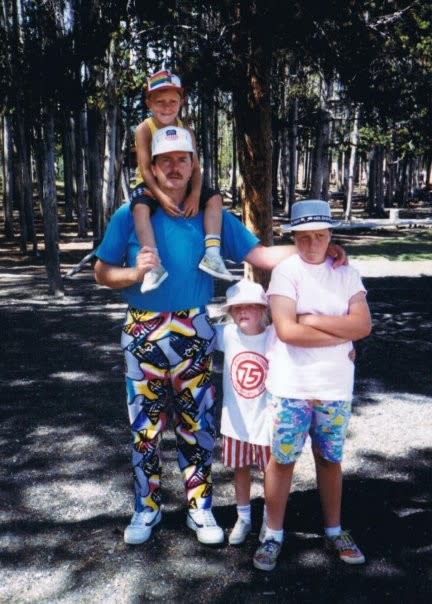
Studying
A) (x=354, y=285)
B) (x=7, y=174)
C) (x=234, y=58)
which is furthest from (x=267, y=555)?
(x=7, y=174)

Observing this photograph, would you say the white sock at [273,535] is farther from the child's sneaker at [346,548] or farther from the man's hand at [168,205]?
the man's hand at [168,205]

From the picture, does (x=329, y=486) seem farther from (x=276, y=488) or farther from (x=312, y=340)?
(x=312, y=340)

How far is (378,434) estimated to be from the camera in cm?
489

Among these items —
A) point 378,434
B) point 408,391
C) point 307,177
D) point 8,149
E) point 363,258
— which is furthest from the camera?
point 307,177

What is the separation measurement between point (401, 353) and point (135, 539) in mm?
4894

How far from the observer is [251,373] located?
10.2 ft

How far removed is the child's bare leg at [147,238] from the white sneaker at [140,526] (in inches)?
51.5

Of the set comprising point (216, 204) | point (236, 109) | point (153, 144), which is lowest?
point (216, 204)

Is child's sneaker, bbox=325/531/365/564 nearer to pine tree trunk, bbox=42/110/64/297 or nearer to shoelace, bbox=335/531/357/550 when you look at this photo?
shoelace, bbox=335/531/357/550

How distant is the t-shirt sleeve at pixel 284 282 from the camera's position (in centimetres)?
288

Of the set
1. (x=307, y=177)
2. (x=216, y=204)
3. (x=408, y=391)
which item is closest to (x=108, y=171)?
(x=408, y=391)

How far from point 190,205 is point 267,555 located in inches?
68.3

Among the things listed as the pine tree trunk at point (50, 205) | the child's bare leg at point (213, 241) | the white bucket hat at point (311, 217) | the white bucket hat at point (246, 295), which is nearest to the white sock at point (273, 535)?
the white bucket hat at point (246, 295)

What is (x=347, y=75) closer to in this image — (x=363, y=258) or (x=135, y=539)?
(x=135, y=539)
